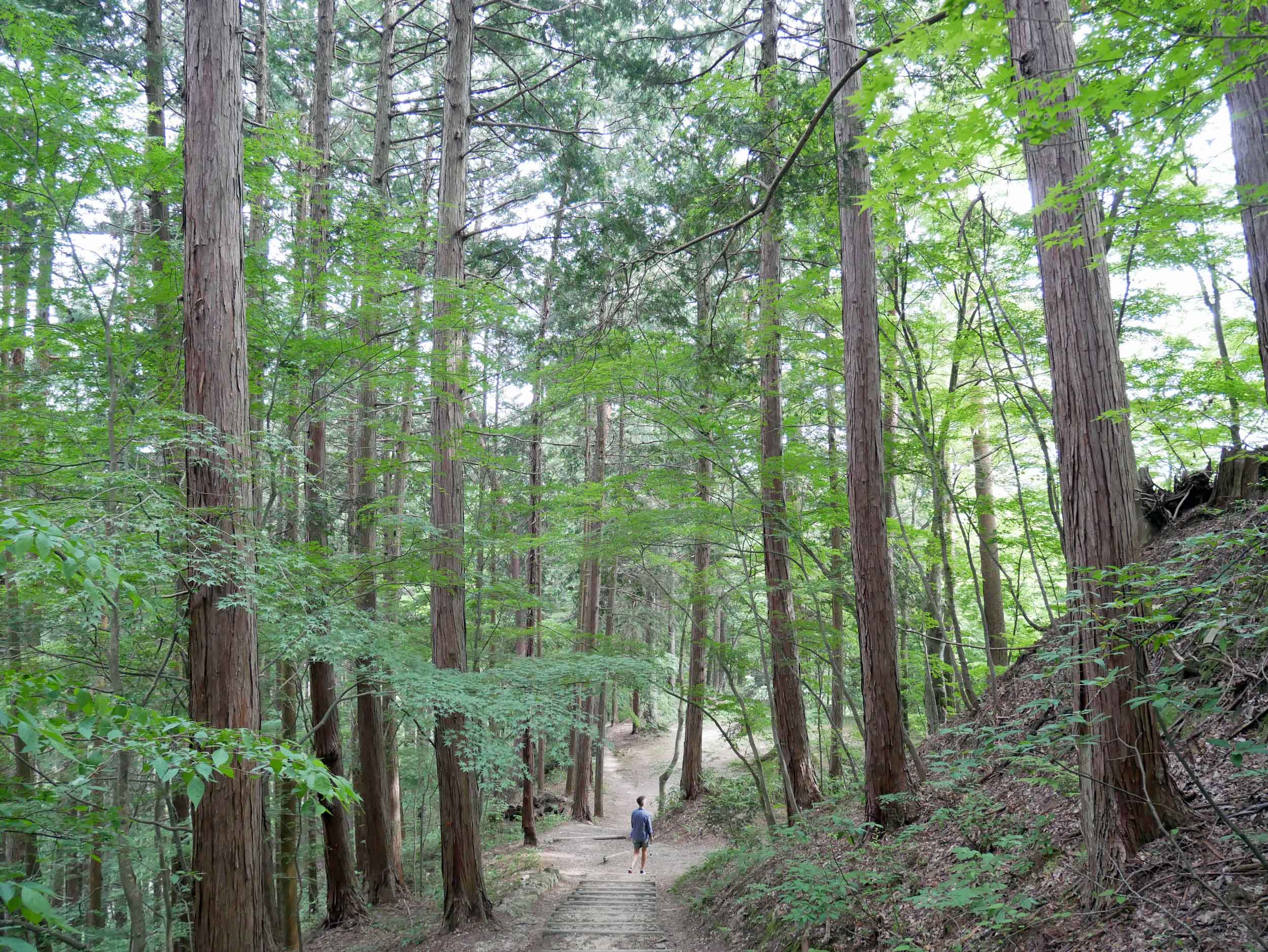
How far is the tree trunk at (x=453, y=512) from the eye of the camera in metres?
8.92

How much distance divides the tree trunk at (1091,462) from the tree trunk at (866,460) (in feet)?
8.44

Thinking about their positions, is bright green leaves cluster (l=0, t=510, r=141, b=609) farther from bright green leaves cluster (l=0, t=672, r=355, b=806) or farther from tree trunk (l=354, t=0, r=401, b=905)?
tree trunk (l=354, t=0, r=401, b=905)

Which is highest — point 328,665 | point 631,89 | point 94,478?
A: point 631,89

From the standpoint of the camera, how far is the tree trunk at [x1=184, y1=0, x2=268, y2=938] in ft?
15.9

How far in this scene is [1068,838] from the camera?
458cm

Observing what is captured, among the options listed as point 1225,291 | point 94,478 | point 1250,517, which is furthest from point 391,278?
point 1225,291

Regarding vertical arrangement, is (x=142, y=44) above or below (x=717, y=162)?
above

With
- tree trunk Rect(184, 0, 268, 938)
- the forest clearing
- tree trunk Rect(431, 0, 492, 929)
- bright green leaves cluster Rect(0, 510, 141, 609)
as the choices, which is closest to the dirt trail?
the forest clearing

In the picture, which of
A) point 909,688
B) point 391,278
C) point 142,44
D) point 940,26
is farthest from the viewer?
point 909,688

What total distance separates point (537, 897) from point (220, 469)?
856 centimetres

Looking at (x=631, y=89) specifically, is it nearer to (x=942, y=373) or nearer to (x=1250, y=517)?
(x=942, y=373)

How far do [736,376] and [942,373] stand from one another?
17.7ft

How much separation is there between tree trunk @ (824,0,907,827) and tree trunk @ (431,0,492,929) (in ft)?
15.4

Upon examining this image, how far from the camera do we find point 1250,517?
467 centimetres
